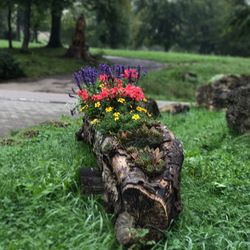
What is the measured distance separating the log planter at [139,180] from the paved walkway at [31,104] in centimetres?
315

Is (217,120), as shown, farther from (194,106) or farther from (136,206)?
(136,206)

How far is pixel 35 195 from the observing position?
5062 millimetres

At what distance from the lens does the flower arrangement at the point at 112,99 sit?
19.2 ft

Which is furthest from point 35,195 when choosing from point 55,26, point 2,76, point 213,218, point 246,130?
point 55,26

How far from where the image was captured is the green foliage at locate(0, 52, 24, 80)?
62.2 ft

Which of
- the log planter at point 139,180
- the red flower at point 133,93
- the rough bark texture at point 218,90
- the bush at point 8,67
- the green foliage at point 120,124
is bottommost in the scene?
the bush at point 8,67

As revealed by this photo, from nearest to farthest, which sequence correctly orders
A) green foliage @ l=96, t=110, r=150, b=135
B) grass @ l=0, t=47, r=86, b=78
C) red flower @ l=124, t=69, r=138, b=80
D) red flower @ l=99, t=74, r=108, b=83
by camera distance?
green foliage @ l=96, t=110, r=150, b=135, red flower @ l=99, t=74, r=108, b=83, red flower @ l=124, t=69, r=138, b=80, grass @ l=0, t=47, r=86, b=78

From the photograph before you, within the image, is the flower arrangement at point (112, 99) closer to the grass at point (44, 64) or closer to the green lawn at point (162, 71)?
the green lawn at point (162, 71)

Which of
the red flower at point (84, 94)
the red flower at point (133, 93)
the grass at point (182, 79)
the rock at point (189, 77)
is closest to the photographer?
the red flower at point (133, 93)

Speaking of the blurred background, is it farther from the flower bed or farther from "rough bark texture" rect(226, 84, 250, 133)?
the flower bed

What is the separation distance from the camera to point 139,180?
4.36m

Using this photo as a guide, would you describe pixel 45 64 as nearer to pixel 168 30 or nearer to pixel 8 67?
pixel 8 67

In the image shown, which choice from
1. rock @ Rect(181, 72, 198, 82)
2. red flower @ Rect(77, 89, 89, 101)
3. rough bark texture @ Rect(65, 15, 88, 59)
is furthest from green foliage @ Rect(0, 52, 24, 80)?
red flower @ Rect(77, 89, 89, 101)

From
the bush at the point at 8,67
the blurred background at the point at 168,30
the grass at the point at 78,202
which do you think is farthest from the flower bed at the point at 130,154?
the blurred background at the point at 168,30
